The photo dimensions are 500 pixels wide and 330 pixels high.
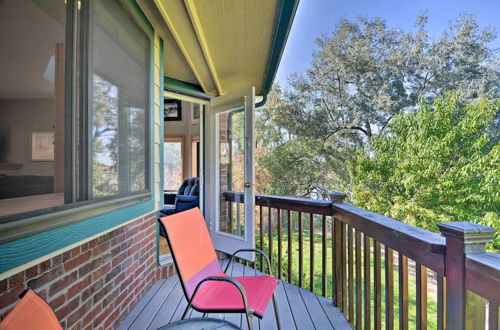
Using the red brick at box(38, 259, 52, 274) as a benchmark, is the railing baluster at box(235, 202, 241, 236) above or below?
below

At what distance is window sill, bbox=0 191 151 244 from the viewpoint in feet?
2.59

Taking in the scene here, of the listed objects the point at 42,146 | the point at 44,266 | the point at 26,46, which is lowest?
the point at 44,266

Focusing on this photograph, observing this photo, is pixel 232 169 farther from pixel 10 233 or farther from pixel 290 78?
pixel 290 78

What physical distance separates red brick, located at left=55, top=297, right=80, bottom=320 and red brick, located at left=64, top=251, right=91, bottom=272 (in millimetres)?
174

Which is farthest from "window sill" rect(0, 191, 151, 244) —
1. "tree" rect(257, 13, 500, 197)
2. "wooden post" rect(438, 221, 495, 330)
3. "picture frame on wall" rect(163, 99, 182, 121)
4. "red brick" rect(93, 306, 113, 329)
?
"tree" rect(257, 13, 500, 197)

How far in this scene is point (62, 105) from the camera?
1136 millimetres

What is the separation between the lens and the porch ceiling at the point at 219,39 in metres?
1.80

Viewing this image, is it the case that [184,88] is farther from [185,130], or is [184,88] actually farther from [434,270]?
[185,130]

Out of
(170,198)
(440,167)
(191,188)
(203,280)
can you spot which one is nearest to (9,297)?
(203,280)

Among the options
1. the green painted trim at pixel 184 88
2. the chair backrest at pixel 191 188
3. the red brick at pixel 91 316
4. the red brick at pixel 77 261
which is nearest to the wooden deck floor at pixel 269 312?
the red brick at pixel 91 316

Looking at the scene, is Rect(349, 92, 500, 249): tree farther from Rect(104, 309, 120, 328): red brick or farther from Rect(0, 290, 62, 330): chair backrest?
Rect(0, 290, 62, 330): chair backrest

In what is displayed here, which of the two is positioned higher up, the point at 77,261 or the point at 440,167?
the point at 440,167

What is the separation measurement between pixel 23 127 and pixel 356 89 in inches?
470

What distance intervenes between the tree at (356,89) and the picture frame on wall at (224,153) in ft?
26.2
